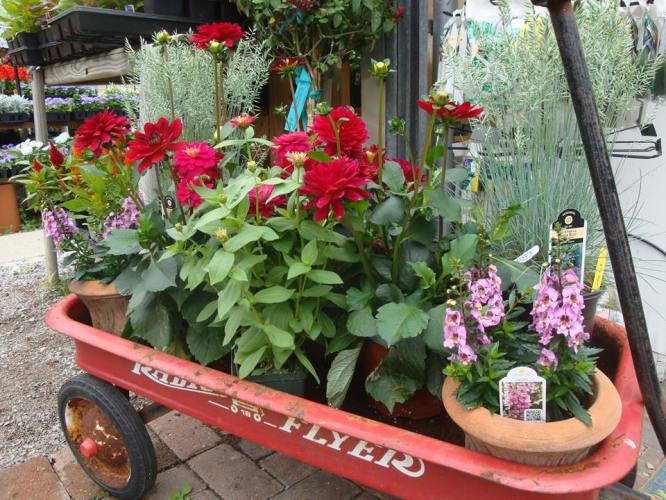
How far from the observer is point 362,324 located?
120 centimetres

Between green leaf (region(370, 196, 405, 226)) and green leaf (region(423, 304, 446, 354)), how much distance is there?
8.6 inches

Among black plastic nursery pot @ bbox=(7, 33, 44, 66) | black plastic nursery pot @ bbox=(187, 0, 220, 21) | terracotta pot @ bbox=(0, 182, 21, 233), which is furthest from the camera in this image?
terracotta pot @ bbox=(0, 182, 21, 233)

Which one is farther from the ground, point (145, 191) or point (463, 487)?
point (145, 191)

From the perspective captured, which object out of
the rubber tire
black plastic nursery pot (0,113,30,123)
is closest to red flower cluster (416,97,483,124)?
the rubber tire

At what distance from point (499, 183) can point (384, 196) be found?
0.34 meters

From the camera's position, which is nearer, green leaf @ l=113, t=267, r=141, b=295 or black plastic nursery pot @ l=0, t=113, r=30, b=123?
green leaf @ l=113, t=267, r=141, b=295

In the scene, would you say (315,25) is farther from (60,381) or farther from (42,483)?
(42,483)

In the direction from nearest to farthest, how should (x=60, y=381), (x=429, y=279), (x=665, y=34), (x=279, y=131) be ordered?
(x=429, y=279)
(x=665, y=34)
(x=60, y=381)
(x=279, y=131)

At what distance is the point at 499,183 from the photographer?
1454 mm

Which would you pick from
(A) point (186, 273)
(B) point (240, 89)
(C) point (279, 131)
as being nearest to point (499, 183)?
(A) point (186, 273)

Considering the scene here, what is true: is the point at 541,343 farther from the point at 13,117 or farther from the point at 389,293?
the point at 13,117

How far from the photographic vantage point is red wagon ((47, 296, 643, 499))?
0.88m

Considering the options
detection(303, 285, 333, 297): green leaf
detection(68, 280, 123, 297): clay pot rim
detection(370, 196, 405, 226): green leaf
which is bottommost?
detection(68, 280, 123, 297): clay pot rim

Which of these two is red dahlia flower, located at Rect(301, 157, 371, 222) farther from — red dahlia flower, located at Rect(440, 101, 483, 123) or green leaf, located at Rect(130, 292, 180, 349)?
green leaf, located at Rect(130, 292, 180, 349)
